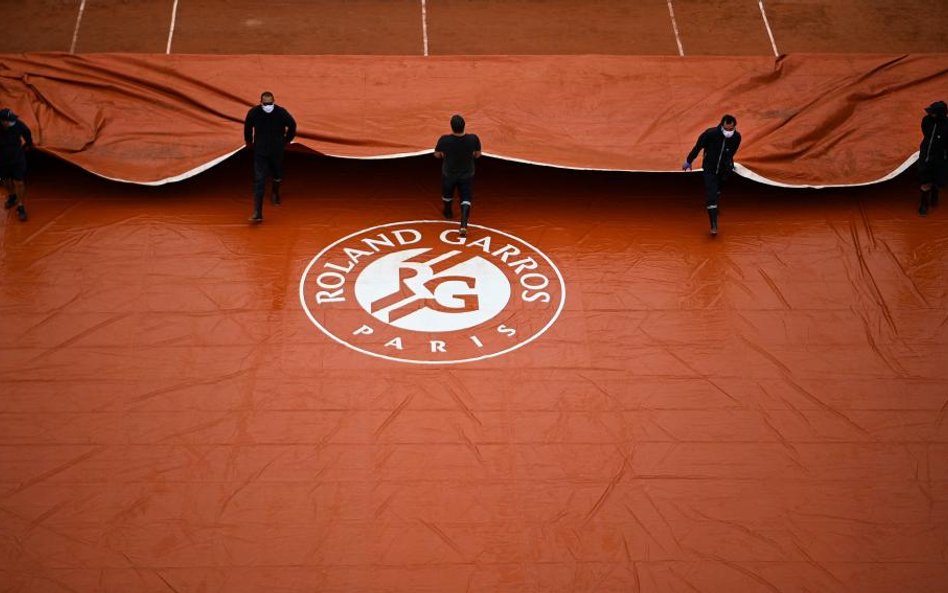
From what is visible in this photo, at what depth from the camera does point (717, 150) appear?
8711mm

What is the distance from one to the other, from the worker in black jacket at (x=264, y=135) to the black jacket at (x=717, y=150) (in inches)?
124

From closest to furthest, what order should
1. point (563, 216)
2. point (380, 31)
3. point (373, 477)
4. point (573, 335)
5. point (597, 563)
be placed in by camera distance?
point (597, 563), point (373, 477), point (573, 335), point (563, 216), point (380, 31)

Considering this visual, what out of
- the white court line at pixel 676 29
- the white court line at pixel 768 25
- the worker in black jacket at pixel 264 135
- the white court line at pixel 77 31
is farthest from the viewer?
the white court line at pixel 768 25

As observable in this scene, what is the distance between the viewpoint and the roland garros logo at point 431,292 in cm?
777

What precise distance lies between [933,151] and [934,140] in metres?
0.10

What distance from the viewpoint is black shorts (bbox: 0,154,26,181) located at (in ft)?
28.1

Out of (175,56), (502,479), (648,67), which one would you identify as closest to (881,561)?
(502,479)

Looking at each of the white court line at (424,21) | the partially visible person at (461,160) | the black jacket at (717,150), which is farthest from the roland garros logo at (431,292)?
the white court line at (424,21)

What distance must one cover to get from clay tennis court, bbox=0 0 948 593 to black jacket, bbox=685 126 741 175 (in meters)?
0.47

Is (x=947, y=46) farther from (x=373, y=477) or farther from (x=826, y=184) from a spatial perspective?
(x=373, y=477)

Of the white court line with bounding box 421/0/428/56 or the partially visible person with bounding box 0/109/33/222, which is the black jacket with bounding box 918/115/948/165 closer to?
the white court line with bounding box 421/0/428/56

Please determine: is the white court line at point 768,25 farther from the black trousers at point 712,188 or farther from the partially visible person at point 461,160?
the partially visible person at point 461,160

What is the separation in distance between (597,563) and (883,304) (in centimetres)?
330

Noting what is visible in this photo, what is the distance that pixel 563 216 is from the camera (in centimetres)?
908
